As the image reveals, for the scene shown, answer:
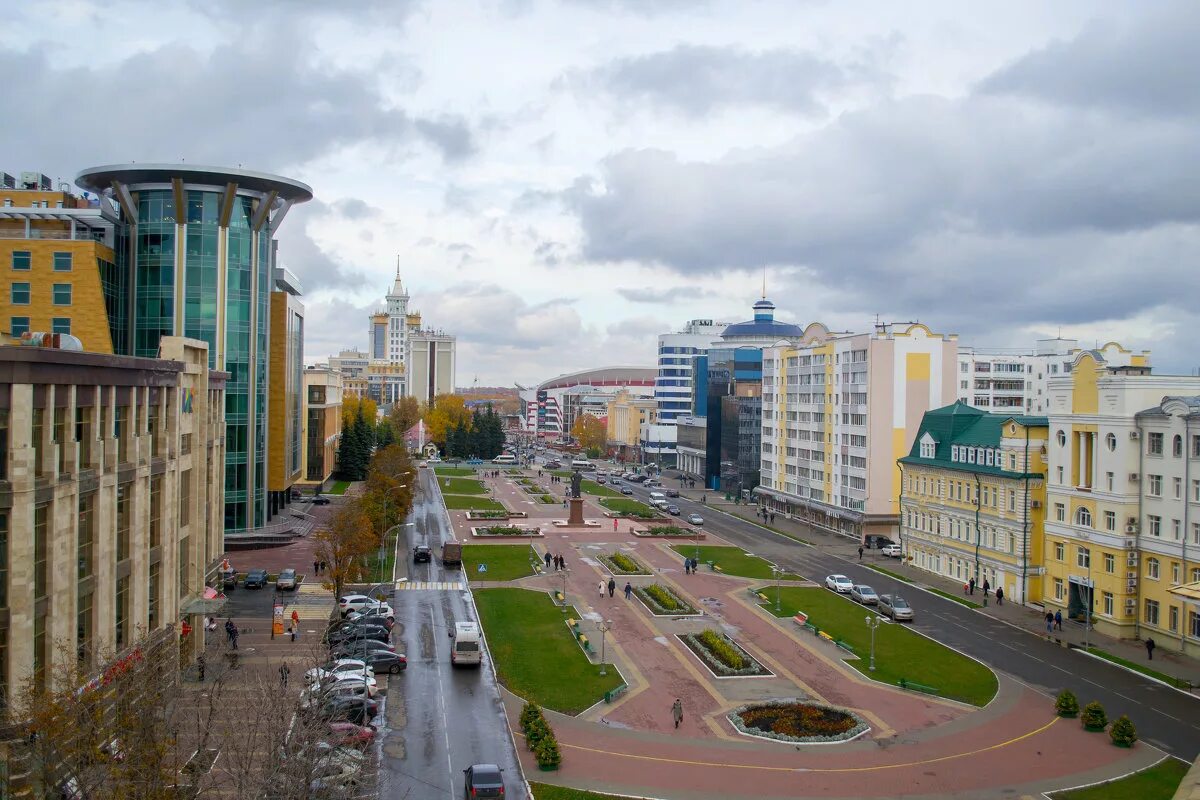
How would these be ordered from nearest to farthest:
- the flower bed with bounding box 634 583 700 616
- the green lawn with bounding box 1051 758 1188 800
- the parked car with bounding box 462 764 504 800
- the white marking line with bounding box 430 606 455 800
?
the parked car with bounding box 462 764 504 800 → the green lawn with bounding box 1051 758 1188 800 → the white marking line with bounding box 430 606 455 800 → the flower bed with bounding box 634 583 700 616

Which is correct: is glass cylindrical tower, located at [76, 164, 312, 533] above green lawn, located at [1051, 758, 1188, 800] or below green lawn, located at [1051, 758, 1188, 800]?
above

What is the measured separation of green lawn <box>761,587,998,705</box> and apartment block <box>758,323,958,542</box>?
2256 cm

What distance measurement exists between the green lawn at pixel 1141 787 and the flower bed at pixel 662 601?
2363cm

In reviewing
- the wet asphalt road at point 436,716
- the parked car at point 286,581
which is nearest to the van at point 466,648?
the wet asphalt road at point 436,716

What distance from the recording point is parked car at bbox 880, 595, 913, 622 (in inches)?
1919

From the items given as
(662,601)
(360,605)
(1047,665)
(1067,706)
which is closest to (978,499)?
(1047,665)

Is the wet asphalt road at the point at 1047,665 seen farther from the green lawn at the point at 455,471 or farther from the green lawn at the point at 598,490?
the green lawn at the point at 455,471

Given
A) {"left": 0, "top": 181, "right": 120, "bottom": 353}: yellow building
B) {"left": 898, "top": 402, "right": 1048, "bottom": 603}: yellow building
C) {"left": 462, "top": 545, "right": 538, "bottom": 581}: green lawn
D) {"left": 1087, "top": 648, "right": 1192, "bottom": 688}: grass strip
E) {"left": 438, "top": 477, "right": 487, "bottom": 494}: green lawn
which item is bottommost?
{"left": 1087, "top": 648, "right": 1192, "bottom": 688}: grass strip

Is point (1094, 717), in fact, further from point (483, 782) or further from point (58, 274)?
point (58, 274)

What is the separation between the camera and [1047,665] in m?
40.7

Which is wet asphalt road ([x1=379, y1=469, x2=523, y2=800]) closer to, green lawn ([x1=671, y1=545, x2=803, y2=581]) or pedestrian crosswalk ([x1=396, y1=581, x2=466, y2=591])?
pedestrian crosswalk ([x1=396, y1=581, x2=466, y2=591])

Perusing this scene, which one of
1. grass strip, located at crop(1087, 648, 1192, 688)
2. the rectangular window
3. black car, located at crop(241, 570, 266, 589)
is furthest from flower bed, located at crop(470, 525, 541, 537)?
the rectangular window

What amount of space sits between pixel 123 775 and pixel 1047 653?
37355 mm

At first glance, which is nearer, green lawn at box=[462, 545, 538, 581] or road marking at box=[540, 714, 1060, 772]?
road marking at box=[540, 714, 1060, 772]
